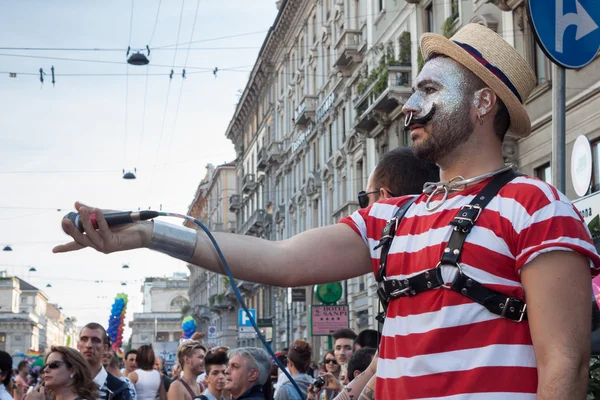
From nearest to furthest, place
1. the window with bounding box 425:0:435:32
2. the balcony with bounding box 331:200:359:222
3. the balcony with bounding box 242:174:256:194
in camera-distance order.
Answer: the window with bounding box 425:0:435:32
the balcony with bounding box 331:200:359:222
the balcony with bounding box 242:174:256:194

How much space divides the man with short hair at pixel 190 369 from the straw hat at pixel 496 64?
316 inches

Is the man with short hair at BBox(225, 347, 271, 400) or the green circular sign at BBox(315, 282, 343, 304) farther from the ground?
→ the green circular sign at BBox(315, 282, 343, 304)

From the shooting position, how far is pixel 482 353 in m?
2.48

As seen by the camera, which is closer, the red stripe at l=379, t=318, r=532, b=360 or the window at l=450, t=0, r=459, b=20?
the red stripe at l=379, t=318, r=532, b=360

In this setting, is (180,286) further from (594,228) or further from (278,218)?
(594,228)

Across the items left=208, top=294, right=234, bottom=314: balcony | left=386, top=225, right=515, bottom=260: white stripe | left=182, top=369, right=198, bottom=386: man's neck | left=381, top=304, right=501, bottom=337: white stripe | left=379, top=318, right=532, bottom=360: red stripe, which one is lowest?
left=182, top=369, right=198, bottom=386: man's neck

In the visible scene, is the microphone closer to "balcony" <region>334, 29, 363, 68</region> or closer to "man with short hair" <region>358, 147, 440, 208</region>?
"man with short hair" <region>358, 147, 440, 208</region>

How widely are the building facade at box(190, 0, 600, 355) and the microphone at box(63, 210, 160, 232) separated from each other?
9977 mm

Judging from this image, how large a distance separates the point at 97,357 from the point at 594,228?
5365mm

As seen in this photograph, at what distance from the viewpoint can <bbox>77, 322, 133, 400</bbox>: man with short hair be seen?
8.42 meters

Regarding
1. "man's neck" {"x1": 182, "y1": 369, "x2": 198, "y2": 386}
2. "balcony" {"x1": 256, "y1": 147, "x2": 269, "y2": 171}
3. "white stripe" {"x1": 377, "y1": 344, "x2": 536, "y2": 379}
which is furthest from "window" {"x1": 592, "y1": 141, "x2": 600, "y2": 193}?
"balcony" {"x1": 256, "y1": 147, "x2": 269, "y2": 171}

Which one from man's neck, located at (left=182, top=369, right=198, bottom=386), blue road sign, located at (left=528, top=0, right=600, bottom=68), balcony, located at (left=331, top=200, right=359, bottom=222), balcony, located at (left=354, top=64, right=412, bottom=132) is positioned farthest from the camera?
balcony, located at (left=331, top=200, right=359, bottom=222)

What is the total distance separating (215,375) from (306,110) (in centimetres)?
3297

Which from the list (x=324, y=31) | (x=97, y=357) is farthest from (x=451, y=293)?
(x=324, y=31)
